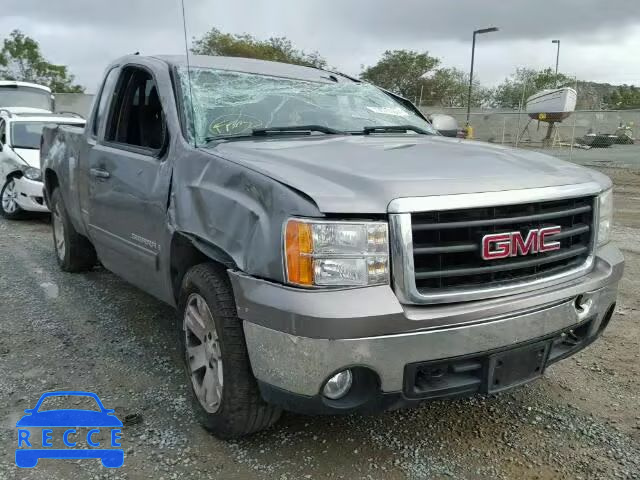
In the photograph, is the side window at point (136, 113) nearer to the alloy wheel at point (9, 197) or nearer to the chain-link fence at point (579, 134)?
the alloy wheel at point (9, 197)

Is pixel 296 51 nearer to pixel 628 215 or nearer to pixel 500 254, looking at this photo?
pixel 628 215

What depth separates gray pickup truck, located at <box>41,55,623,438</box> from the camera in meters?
2.29

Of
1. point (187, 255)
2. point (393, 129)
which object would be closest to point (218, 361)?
point (187, 255)

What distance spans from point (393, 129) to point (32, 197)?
6.51 metres

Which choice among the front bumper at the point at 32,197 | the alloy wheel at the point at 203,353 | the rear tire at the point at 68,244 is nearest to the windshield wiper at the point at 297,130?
the alloy wheel at the point at 203,353

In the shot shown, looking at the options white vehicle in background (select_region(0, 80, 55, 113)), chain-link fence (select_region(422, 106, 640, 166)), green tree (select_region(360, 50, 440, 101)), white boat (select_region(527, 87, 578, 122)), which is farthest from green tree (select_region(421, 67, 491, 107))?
white vehicle in background (select_region(0, 80, 55, 113))

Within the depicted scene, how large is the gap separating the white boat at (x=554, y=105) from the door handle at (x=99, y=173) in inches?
798

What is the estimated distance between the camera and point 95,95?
15.0ft

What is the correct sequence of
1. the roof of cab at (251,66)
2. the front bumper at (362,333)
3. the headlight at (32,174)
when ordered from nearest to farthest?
the front bumper at (362,333), the roof of cab at (251,66), the headlight at (32,174)

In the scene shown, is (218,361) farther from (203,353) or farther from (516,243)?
(516,243)

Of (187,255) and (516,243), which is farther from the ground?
(516,243)

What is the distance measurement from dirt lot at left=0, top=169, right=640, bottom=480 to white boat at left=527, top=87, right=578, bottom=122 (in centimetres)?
1944

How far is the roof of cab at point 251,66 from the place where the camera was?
12.4 ft

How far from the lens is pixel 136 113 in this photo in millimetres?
4043
